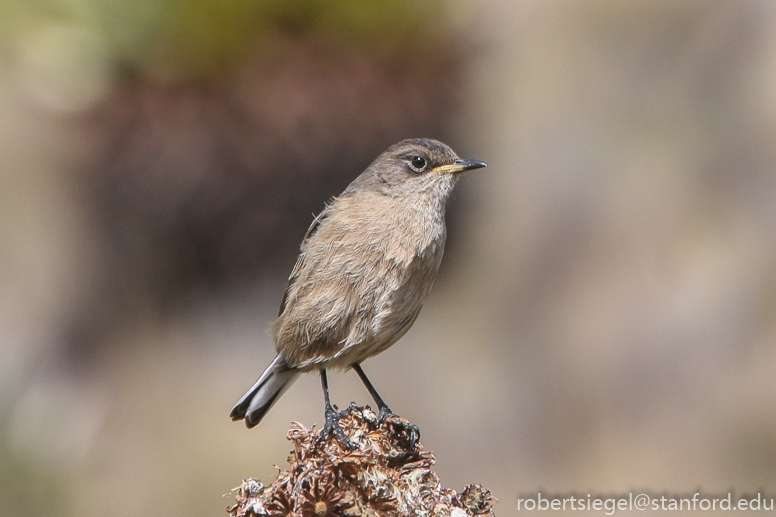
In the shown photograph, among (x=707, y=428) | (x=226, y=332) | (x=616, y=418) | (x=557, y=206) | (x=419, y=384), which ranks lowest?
(x=707, y=428)

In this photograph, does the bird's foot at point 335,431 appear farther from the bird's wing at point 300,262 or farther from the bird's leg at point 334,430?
the bird's wing at point 300,262

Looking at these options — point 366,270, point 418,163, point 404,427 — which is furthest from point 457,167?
point 404,427

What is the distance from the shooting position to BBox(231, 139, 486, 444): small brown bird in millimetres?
3447

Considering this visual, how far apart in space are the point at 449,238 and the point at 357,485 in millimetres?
→ 5198

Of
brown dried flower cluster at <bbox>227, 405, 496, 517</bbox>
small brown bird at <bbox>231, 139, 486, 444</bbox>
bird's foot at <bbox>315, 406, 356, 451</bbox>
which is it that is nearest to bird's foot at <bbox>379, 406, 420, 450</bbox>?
brown dried flower cluster at <bbox>227, 405, 496, 517</bbox>

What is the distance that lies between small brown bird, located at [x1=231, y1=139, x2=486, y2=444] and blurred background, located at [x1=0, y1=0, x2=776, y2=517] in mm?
2622

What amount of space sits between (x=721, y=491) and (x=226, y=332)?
4876mm

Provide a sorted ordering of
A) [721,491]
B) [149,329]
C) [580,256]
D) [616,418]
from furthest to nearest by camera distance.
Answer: [149,329] → [580,256] → [616,418] → [721,491]

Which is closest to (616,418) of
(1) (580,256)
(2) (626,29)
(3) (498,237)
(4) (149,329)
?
(1) (580,256)

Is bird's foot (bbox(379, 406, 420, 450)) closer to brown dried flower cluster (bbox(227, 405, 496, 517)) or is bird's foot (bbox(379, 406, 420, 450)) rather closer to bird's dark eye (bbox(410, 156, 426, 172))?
brown dried flower cluster (bbox(227, 405, 496, 517))

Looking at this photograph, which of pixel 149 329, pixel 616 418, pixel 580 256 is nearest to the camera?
pixel 616 418

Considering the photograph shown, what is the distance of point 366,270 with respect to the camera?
3463mm

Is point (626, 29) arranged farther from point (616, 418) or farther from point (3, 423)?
point (3, 423)

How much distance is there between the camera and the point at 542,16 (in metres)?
7.40
